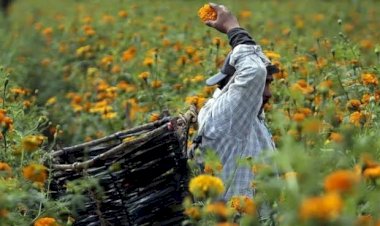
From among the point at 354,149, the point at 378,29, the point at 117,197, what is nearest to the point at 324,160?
the point at 354,149

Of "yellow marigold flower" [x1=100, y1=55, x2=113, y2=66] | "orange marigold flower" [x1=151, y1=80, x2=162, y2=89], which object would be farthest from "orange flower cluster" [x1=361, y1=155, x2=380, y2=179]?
"yellow marigold flower" [x1=100, y1=55, x2=113, y2=66]

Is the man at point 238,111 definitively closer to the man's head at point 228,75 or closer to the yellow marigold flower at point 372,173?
the man's head at point 228,75

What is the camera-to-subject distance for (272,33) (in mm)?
8000

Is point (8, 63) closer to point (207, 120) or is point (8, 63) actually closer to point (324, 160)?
point (207, 120)

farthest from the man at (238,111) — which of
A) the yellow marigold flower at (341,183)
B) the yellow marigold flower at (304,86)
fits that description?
the yellow marigold flower at (341,183)

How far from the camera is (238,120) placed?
347 cm

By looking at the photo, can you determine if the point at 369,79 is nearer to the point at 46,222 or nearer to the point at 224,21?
the point at 224,21

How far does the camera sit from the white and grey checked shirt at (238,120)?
11.2 feet

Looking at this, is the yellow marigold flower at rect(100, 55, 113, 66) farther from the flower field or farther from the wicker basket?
the wicker basket

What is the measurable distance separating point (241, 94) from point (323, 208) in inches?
66.8

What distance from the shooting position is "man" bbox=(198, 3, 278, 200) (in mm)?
3402

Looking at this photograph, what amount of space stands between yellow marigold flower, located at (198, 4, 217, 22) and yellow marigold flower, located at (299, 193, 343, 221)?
1.95 metres

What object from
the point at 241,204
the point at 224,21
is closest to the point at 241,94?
the point at 224,21

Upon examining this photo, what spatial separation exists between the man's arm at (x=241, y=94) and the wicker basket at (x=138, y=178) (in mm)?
128
